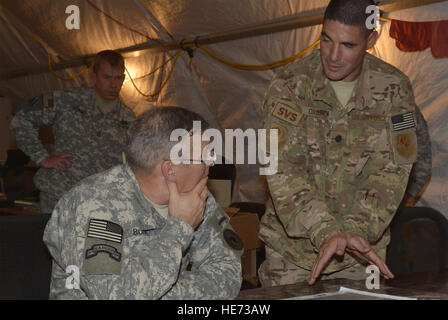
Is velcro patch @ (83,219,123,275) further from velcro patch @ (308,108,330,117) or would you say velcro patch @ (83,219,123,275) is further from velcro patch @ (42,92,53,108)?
velcro patch @ (42,92,53,108)

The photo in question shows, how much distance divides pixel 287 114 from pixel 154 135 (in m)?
0.50

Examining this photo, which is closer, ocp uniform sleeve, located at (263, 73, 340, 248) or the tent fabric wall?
ocp uniform sleeve, located at (263, 73, 340, 248)

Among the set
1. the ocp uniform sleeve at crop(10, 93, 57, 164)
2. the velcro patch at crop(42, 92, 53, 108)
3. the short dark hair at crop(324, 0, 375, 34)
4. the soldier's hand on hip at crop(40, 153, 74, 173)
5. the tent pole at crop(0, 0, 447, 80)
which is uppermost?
the tent pole at crop(0, 0, 447, 80)

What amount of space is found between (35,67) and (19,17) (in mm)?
757

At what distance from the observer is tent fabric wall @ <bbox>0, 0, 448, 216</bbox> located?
3186 millimetres

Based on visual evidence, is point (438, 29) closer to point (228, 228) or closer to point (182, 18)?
point (228, 228)

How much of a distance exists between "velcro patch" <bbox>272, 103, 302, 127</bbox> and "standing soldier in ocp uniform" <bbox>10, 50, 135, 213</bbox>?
1.67 metres

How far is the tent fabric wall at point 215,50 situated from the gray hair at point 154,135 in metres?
2.07

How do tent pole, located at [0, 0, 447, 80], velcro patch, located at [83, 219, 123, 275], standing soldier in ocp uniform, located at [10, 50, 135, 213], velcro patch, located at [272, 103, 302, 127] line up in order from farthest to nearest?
standing soldier in ocp uniform, located at [10, 50, 135, 213]
tent pole, located at [0, 0, 447, 80]
velcro patch, located at [272, 103, 302, 127]
velcro patch, located at [83, 219, 123, 275]

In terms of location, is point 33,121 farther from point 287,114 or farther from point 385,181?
point 385,181

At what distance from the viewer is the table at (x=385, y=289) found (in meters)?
1.39

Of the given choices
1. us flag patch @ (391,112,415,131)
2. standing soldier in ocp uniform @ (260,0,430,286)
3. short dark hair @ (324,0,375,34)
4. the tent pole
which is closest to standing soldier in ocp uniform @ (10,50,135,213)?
the tent pole

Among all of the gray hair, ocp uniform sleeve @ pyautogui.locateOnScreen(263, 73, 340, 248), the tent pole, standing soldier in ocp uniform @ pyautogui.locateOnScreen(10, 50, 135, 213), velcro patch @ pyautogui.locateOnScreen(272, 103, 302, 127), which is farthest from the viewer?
standing soldier in ocp uniform @ pyautogui.locateOnScreen(10, 50, 135, 213)
